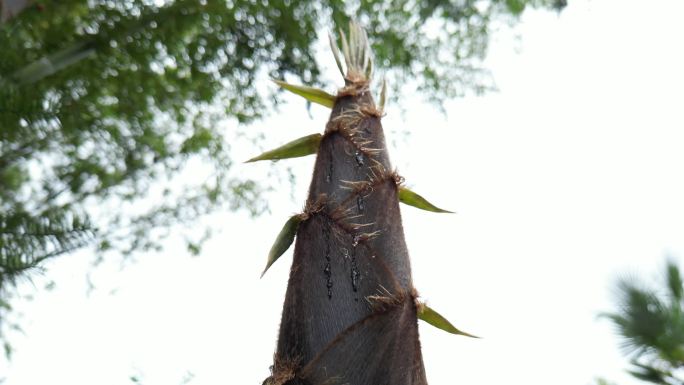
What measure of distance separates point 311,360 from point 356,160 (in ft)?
1.45

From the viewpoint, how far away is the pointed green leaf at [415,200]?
133 cm

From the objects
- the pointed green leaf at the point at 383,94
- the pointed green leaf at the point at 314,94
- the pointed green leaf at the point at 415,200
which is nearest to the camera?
the pointed green leaf at the point at 415,200

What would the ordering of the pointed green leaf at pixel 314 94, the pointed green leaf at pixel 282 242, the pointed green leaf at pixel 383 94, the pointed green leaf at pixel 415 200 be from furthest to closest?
the pointed green leaf at pixel 383 94
the pointed green leaf at pixel 314 94
the pointed green leaf at pixel 415 200
the pointed green leaf at pixel 282 242

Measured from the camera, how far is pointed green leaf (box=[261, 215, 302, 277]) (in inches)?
47.3

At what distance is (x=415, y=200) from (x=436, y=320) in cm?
31

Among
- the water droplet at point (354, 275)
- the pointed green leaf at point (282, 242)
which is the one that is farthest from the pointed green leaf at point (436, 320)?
the pointed green leaf at point (282, 242)

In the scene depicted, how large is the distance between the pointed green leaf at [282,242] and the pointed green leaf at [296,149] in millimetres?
241

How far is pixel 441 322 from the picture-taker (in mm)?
1138

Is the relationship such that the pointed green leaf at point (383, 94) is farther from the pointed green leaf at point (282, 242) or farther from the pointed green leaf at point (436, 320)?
the pointed green leaf at point (436, 320)

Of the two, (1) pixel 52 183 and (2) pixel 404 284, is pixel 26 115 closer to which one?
(2) pixel 404 284

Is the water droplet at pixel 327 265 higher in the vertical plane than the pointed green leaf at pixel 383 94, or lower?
lower

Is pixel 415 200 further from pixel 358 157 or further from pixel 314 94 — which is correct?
pixel 314 94

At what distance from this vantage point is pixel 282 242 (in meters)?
1.22

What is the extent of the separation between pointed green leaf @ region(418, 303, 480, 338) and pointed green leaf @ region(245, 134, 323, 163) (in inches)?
18.4
